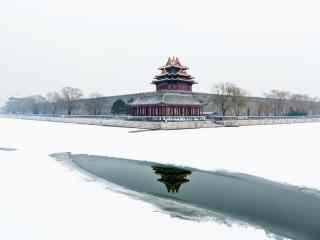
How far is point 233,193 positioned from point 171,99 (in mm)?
38420

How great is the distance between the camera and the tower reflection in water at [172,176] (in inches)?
450

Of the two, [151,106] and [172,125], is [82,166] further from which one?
[151,106]

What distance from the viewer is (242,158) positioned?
659 inches

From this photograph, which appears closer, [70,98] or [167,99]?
[167,99]

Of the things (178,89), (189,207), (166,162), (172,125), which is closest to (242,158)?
(166,162)

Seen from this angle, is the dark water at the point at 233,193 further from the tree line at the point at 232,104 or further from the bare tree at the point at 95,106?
the bare tree at the point at 95,106

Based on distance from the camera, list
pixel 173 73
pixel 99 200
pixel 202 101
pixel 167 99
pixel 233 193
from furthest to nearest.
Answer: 1. pixel 202 101
2. pixel 173 73
3. pixel 167 99
4. pixel 233 193
5. pixel 99 200

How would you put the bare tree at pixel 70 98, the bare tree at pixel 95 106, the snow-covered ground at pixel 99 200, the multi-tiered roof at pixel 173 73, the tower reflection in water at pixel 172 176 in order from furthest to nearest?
1. the bare tree at pixel 70 98
2. the bare tree at pixel 95 106
3. the multi-tiered roof at pixel 173 73
4. the tower reflection in water at pixel 172 176
5. the snow-covered ground at pixel 99 200

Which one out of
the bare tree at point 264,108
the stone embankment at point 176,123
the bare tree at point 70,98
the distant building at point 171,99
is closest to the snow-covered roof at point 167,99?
the distant building at point 171,99

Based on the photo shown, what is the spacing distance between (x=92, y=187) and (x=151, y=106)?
37875mm

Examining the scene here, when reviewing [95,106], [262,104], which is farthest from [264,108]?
[95,106]

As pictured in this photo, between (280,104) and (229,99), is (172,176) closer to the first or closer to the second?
(229,99)

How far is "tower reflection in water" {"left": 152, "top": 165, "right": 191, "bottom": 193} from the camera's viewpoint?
11.4 m

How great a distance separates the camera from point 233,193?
10.5 meters
